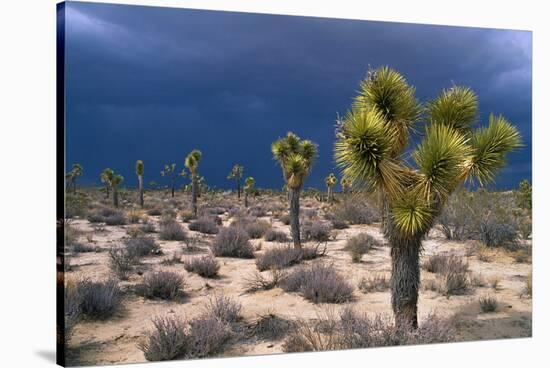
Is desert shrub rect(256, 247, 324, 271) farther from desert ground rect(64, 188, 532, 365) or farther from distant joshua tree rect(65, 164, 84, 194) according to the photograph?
distant joshua tree rect(65, 164, 84, 194)

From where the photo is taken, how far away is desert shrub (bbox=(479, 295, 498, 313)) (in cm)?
982

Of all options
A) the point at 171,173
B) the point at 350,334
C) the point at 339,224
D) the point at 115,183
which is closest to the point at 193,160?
the point at 171,173

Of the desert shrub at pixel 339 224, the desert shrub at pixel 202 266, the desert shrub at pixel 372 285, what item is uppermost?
the desert shrub at pixel 339 224

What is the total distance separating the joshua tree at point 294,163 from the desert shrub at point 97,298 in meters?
3.26

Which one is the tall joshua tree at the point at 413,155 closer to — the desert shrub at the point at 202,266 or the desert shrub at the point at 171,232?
the desert shrub at the point at 202,266

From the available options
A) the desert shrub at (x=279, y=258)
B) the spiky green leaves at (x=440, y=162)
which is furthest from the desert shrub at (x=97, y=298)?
the spiky green leaves at (x=440, y=162)

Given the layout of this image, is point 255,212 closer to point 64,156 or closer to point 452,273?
point 452,273

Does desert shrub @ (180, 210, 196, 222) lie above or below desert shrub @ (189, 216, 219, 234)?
above

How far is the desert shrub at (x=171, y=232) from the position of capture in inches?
387

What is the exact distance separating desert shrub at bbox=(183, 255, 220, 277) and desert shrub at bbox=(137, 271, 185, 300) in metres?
0.66

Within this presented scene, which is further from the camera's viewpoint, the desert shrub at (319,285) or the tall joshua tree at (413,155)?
the desert shrub at (319,285)

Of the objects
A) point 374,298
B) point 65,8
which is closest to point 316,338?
point 374,298

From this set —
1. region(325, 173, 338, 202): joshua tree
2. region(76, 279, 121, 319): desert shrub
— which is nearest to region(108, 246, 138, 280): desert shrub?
region(76, 279, 121, 319): desert shrub

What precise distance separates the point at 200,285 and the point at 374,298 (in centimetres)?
267
